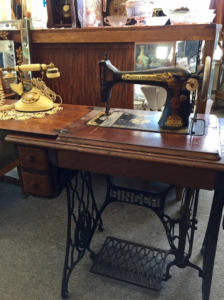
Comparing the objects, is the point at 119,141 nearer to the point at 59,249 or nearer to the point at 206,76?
the point at 206,76

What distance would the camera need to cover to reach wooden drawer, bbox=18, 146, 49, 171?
1094 millimetres

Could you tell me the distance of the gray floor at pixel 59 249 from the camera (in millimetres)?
1330

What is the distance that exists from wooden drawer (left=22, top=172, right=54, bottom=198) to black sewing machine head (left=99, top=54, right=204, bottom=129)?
0.54m

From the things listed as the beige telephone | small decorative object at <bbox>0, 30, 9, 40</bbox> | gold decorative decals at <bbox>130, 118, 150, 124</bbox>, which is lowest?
gold decorative decals at <bbox>130, 118, 150, 124</bbox>

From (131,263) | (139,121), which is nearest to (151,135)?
(139,121)

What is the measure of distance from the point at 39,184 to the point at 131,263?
0.74m

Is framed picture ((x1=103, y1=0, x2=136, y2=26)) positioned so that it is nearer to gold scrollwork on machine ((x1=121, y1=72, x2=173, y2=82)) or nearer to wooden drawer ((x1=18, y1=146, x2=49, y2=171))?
gold scrollwork on machine ((x1=121, y1=72, x2=173, y2=82))

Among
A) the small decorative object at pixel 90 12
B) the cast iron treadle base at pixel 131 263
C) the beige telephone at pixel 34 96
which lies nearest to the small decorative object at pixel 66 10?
the small decorative object at pixel 90 12

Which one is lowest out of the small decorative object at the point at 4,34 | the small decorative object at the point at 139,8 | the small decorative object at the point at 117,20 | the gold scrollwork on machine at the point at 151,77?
the gold scrollwork on machine at the point at 151,77

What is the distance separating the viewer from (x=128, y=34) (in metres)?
1.63

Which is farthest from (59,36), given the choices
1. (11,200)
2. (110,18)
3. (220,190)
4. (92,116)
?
(220,190)

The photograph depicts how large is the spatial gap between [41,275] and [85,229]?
13.2 inches

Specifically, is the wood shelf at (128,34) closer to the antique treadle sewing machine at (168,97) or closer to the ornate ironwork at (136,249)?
the antique treadle sewing machine at (168,97)

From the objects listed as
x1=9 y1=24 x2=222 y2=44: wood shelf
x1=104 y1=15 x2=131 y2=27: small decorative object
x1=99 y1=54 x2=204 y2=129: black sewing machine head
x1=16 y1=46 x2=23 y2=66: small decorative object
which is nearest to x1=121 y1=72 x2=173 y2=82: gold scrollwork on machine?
x1=99 y1=54 x2=204 y2=129: black sewing machine head
